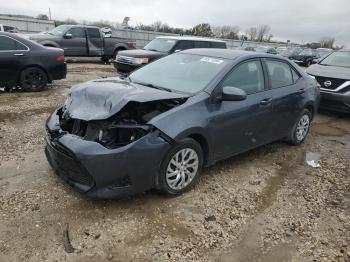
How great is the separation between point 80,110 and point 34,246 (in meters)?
1.51

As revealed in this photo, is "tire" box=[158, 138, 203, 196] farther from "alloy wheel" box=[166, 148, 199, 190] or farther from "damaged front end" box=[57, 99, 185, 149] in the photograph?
"damaged front end" box=[57, 99, 185, 149]

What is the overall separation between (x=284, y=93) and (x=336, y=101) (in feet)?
12.4

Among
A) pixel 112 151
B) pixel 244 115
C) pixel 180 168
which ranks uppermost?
pixel 244 115

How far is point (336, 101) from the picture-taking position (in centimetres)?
859

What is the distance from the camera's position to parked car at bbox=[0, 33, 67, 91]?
28.7 feet

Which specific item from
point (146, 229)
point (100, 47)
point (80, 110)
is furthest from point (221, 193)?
point (100, 47)

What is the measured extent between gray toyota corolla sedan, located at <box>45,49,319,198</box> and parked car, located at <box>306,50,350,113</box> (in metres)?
3.66

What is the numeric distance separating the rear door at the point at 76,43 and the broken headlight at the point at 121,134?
1341 centimetres

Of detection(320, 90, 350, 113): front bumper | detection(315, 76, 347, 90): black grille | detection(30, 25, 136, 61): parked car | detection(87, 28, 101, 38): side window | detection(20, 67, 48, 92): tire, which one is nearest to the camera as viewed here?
detection(320, 90, 350, 113): front bumper

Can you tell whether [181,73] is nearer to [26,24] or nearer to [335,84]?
[335,84]

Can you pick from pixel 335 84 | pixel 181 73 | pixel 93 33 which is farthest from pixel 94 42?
pixel 181 73

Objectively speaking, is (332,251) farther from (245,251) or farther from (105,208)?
(105,208)

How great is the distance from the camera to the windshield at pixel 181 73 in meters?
4.55

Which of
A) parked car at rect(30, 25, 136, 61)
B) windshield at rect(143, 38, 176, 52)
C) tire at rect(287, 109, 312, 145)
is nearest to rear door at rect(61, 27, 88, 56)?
parked car at rect(30, 25, 136, 61)
